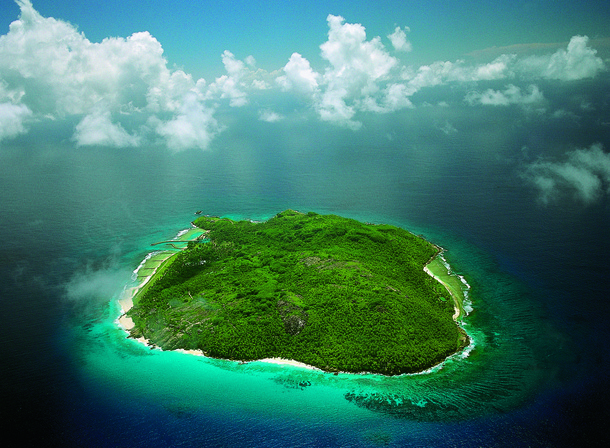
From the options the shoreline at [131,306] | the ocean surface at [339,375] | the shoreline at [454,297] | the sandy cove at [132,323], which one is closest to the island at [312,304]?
the shoreline at [454,297]

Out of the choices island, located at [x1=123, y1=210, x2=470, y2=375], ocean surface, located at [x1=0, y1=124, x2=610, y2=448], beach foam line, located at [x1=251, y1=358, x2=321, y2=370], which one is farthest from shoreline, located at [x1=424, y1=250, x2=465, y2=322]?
beach foam line, located at [x1=251, y1=358, x2=321, y2=370]

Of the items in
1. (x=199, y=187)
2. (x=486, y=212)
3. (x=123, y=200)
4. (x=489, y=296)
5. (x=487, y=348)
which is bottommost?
(x=487, y=348)

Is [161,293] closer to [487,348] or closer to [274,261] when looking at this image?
[274,261]

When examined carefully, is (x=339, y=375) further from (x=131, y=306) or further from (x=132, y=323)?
(x=131, y=306)

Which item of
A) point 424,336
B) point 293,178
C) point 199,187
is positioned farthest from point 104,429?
point 293,178

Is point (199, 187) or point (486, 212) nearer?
point (486, 212)

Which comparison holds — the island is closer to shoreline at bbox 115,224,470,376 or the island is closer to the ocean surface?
shoreline at bbox 115,224,470,376

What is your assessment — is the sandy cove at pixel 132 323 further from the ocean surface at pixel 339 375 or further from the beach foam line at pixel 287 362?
the ocean surface at pixel 339 375
